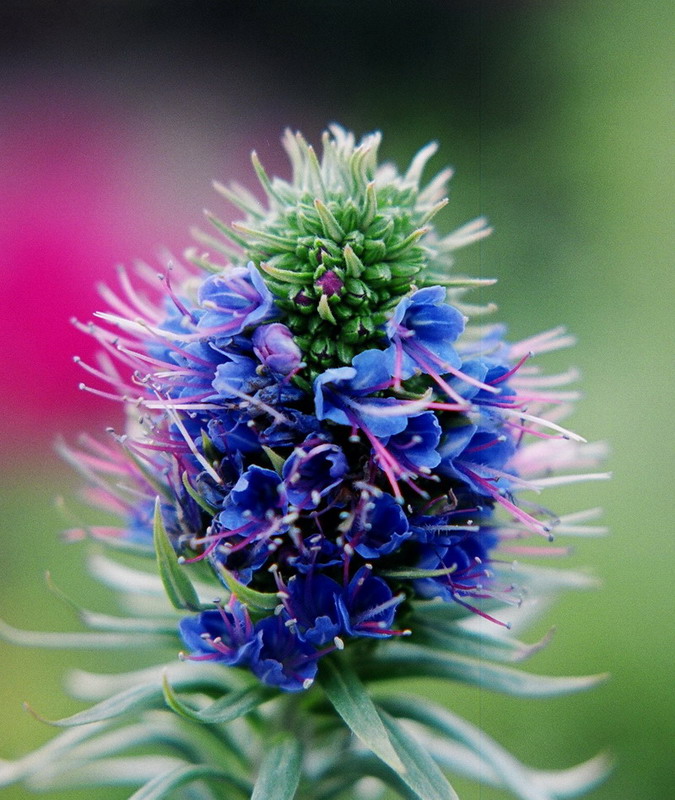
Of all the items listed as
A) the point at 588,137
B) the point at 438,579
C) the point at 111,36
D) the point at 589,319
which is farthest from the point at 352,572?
the point at 111,36

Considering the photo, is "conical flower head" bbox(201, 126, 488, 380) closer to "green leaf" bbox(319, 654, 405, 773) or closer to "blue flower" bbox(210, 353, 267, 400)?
Answer: "blue flower" bbox(210, 353, 267, 400)

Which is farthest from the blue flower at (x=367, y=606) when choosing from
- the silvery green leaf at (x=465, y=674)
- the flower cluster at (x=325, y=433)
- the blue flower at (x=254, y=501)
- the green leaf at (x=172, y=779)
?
the green leaf at (x=172, y=779)

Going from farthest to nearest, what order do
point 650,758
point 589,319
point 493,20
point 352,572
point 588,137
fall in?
1. point 493,20
2. point 588,137
3. point 589,319
4. point 650,758
5. point 352,572

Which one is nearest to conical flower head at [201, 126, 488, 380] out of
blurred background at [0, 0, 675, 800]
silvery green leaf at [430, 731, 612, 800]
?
silvery green leaf at [430, 731, 612, 800]

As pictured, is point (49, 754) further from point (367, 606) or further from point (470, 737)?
point (470, 737)

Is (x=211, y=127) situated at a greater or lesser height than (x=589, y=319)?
greater

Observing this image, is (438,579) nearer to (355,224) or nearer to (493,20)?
(355,224)

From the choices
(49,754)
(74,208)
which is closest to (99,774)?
(49,754)
